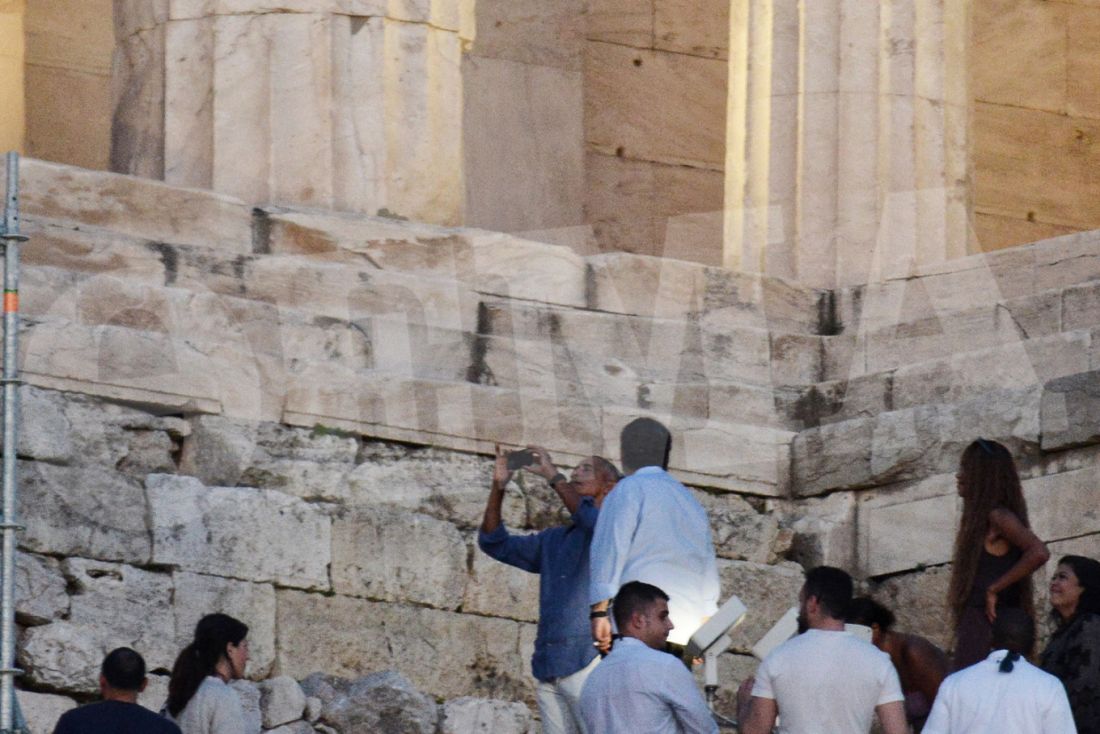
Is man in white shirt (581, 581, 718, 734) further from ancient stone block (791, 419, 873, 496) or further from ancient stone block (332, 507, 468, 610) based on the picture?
ancient stone block (791, 419, 873, 496)

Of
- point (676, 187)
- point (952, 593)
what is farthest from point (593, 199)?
point (952, 593)

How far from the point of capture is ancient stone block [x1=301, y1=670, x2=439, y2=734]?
12.8 meters

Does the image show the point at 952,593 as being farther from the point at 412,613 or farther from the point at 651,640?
the point at 412,613

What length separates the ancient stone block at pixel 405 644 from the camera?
1326 centimetres

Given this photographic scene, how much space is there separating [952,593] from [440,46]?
5.63m

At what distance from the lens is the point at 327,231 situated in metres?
15.5

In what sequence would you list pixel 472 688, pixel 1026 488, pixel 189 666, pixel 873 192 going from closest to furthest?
pixel 189 666 < pixel 472 688 < pixel 1026 488 < pixel 873 192

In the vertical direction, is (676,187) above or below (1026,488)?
above

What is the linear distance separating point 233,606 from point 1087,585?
12.0ft

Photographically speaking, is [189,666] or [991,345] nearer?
[189,666]

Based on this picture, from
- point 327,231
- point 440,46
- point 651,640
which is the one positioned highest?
point 440,46

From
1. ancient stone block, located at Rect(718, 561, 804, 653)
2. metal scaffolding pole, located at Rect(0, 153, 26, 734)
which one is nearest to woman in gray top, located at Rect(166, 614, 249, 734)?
metal scaffolding pole, located at Rect(0, 153, 26, 734)

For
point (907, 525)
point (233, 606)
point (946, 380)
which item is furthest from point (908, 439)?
point (233, 606)

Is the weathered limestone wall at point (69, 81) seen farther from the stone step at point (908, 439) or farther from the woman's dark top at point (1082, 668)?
the woman's dark top at point (1082, 668)
